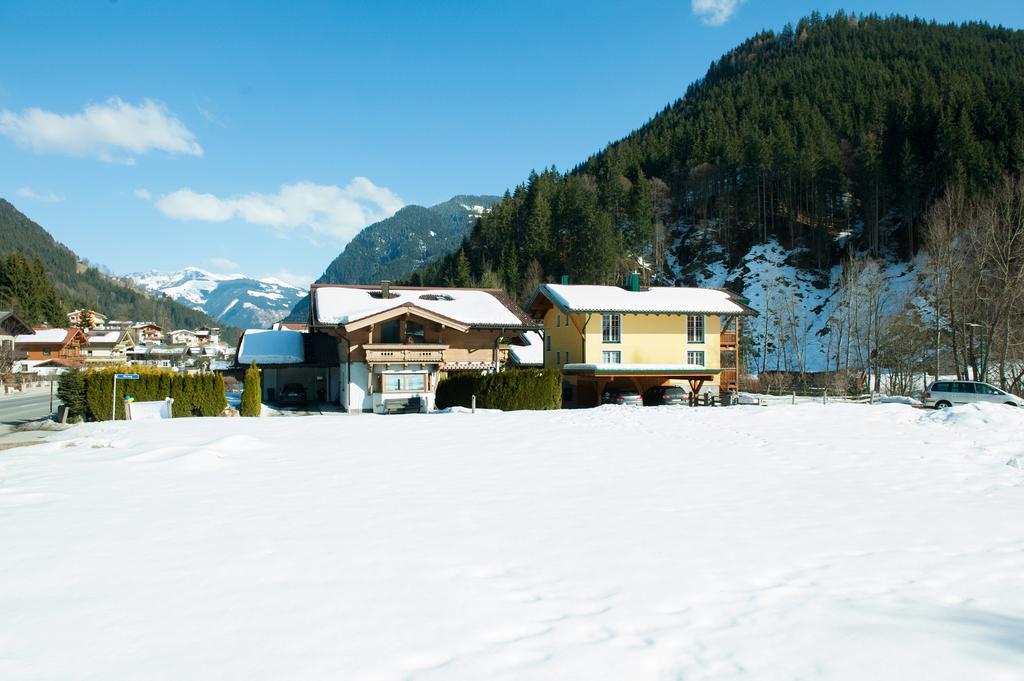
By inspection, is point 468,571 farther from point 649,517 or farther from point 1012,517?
point 1012,517

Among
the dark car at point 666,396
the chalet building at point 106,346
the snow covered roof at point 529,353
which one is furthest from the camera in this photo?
the chalet building at point 106,346

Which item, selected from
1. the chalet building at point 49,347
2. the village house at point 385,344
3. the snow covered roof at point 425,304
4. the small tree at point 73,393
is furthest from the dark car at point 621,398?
the chalet building at point 49,347

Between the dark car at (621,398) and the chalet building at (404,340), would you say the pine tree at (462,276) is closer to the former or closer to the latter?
the chalet building at (404,340)

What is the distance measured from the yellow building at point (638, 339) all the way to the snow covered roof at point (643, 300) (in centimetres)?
6

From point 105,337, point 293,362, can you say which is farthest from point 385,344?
point 105,337

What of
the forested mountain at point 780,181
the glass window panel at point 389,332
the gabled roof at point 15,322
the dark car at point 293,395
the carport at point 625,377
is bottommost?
the dark car at point 293,395

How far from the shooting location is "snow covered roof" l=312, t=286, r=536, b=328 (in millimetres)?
36750

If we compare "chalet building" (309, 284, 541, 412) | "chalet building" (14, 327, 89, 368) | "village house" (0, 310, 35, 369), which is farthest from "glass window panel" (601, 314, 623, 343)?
"chalet building" (14, 327, 89, 368)

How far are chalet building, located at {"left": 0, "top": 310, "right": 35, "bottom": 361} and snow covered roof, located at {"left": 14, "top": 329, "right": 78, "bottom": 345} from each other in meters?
0.71

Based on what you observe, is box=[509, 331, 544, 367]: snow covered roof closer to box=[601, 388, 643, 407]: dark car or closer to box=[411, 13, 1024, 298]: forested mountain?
box=[601, 388, 643, 407]: dark car

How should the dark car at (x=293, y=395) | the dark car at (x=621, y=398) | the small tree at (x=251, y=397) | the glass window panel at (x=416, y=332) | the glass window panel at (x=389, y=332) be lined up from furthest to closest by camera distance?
the dark car at (x=293, y=395)
the glass window panel at (x=416, y=332)
the glass window panel at (x=389, y=332)
the dark car at (x=621, y=398)
the small tree at (x=251, y=397)

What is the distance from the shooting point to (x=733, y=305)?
40844 millimetres

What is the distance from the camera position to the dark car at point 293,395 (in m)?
40.0

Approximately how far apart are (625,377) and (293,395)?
21.8 metres
